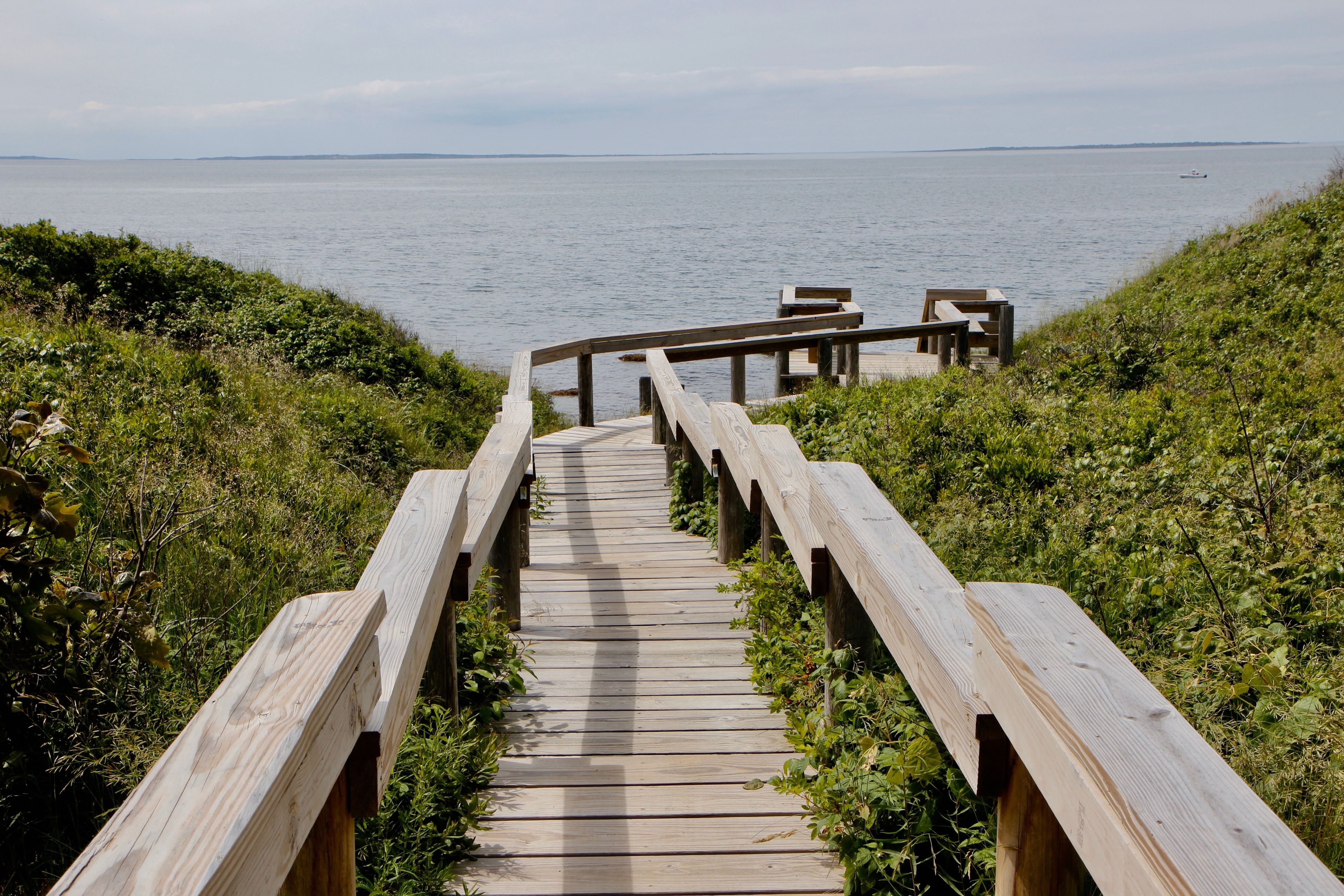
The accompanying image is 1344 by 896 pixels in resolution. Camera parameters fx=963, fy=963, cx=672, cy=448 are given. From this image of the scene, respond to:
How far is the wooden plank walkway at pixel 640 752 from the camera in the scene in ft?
9.29

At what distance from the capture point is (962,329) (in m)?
12.4

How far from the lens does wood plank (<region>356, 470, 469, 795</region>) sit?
2.12m

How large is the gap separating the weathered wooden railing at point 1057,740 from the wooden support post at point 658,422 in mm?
6522

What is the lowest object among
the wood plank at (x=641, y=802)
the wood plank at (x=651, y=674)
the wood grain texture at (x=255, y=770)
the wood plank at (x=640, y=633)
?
the wood plank at (x=640, y=633)

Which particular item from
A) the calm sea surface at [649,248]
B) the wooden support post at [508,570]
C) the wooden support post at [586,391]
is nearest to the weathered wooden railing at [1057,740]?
the wooden support post at [508,570]

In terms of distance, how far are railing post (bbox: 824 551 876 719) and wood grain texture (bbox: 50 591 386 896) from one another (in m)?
1.71

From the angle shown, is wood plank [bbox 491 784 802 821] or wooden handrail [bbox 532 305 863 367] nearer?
wood plank [bbox 491 784 802 821]

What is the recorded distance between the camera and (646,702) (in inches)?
159

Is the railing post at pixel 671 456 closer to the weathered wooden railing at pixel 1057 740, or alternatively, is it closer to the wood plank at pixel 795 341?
the wood plank at pixel 795 341

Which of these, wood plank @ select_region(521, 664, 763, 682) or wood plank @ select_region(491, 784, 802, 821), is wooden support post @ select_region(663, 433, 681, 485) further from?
wood plank @ select_region(491, 784, 802, 821)

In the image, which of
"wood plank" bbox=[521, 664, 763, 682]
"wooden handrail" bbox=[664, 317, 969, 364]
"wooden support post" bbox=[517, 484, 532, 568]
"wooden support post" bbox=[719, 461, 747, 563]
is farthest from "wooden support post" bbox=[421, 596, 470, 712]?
"wooden handrail" bbox=[664, 317, 969, 364]

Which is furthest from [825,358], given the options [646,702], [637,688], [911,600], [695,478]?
[911,600]

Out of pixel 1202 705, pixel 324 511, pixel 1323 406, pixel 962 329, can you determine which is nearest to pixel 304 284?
pixel 962 329

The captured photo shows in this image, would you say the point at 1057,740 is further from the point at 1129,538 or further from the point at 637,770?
the point at 1129,538
